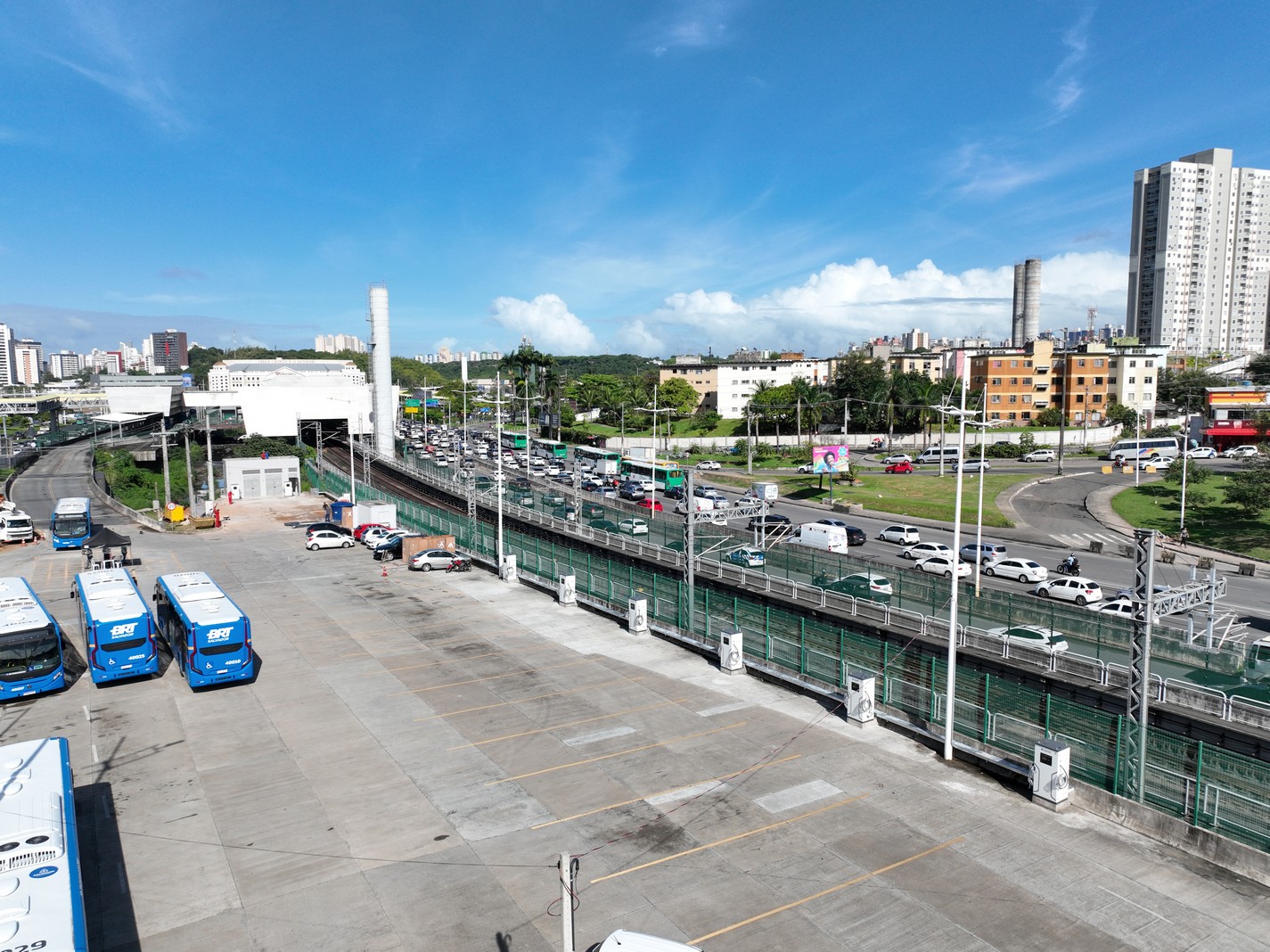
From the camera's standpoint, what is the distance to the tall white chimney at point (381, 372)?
107562 millimetres

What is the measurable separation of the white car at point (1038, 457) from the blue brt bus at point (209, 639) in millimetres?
93079

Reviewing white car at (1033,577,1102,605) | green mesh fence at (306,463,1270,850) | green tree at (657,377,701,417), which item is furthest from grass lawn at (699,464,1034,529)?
green tree at (657,377,701,417)

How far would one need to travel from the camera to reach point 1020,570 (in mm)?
40938

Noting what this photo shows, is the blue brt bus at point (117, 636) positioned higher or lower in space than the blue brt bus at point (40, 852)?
lower

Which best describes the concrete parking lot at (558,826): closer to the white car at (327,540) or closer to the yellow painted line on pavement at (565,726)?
the yellow painted line on pavement at (565,726)

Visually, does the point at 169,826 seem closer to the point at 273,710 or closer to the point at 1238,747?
the point at 273,710

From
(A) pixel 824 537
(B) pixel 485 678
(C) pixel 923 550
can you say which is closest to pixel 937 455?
(C) pixel 923 550

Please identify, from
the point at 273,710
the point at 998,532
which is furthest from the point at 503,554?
the point at 998,532

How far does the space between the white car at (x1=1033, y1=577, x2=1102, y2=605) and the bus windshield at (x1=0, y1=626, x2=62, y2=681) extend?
38200 mm

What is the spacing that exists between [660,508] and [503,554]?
24802 millimetres

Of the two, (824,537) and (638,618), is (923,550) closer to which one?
(824,537)

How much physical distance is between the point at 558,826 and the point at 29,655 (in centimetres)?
1779

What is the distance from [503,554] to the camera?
1645 inches

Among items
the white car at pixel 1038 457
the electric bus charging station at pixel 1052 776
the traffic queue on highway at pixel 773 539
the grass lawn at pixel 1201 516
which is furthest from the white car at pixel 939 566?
the white car at pixel 1038 457
